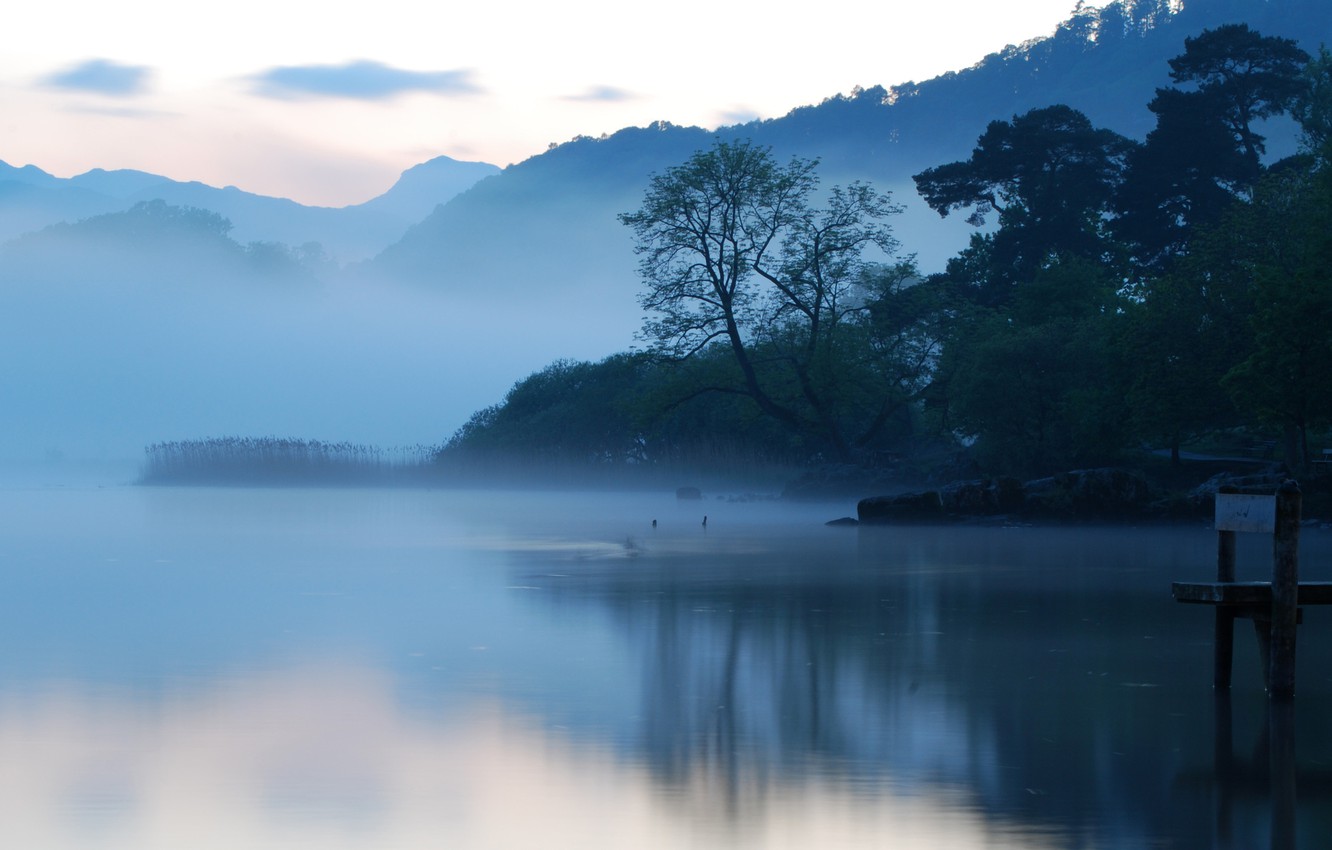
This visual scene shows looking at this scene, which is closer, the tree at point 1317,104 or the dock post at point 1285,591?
the dock post at point 1285,591

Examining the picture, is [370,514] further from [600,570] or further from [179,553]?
[600,570]

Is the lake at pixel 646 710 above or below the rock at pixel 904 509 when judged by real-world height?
below

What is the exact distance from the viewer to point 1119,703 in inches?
492

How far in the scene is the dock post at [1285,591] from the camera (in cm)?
1207

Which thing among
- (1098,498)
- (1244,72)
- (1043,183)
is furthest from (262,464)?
(1244,72)

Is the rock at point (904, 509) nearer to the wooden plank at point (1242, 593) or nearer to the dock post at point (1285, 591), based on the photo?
the wooden plank at point (1242, 593)

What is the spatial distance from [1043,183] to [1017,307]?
39.1ft

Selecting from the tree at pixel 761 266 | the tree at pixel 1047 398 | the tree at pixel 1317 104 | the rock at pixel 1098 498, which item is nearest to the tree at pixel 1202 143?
the tree at pixel 1317 104

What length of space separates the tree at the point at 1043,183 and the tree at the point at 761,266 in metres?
10.8

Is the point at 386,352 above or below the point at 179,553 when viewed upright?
above

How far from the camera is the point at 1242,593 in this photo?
12578mm

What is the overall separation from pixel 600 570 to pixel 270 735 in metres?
13.7

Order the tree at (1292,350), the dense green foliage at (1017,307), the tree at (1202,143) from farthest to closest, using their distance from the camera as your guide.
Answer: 1. the tree at (1202,143)
2. the dense green foliage at (1017,307)
3. the tree at (1292,350)

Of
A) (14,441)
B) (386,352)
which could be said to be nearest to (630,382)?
(14,441)
